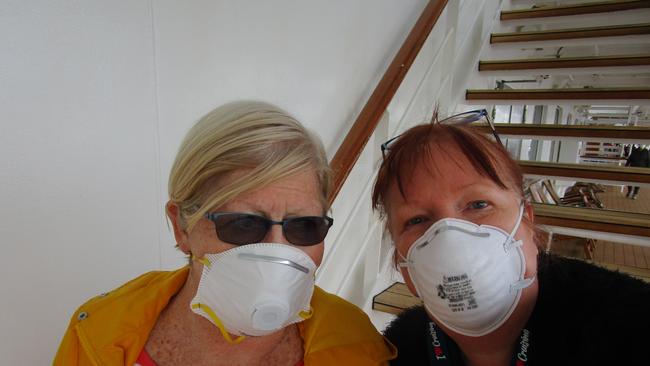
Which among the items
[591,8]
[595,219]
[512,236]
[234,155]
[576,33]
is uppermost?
[591,8]

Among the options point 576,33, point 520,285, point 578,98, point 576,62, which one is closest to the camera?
point 520,285

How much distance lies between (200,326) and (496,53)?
3193 millimetres

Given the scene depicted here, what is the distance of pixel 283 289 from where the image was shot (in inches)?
29.4

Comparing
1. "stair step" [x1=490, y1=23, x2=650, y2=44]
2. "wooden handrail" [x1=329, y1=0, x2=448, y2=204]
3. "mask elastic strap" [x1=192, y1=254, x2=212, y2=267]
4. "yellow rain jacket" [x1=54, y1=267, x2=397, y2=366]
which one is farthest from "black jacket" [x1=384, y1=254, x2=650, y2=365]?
"stair step" [x1=490, y1=23, x2=650, y2=44]

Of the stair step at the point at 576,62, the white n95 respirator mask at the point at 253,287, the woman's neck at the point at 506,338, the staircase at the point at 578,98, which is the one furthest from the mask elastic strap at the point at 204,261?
the stair step at the point at 576,62

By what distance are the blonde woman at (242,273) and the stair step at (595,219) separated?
4.81 ft

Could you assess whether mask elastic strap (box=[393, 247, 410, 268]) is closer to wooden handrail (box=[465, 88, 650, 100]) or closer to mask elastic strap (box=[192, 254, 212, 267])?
mask elastic strap (box=[192, 254, 212, 267])

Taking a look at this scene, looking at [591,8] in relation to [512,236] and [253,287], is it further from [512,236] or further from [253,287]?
[253,287]

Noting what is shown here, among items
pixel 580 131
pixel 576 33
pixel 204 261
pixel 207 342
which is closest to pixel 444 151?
pixel 204 261

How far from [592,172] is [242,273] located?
2.03 metres

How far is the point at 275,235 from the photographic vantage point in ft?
2.55

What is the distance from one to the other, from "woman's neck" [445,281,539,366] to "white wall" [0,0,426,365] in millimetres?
1052

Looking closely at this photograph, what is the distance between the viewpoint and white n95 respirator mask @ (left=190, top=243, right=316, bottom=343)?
0.74 m

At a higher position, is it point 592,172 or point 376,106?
point 376,106
